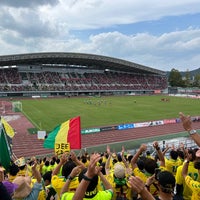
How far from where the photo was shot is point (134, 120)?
113 feet

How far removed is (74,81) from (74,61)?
5997 mm

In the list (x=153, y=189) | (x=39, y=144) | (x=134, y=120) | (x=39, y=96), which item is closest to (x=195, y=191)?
(x=153, y=189)

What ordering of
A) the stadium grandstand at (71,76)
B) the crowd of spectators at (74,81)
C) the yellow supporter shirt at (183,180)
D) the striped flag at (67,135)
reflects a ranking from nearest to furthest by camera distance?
1. the yellow supporter shirt at (183,180)
2. the striped flag at (67,135)
3. the stadium grandstand at (71,76)
4. the crowd of spectators at (74,81)

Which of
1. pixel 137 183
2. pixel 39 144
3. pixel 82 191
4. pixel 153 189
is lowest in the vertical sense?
pixel 39 144

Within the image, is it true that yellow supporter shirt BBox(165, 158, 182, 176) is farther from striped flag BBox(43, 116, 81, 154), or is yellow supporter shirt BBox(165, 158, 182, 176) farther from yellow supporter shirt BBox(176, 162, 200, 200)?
striped flag BBox(43, 116, 81, 154)

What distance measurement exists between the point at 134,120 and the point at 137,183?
105ft

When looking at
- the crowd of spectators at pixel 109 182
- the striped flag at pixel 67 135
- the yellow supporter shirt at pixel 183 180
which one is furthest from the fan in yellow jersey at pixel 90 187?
the striped flag at pixel 67 135

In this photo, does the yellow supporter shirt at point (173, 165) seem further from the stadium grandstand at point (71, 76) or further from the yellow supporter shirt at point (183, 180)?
the stadium grandstand at point (71, 76)

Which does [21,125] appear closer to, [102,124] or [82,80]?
[102,124]

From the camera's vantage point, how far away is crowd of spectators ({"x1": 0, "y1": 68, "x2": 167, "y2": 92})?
6975cm

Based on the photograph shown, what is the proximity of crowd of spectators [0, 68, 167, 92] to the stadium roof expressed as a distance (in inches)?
105

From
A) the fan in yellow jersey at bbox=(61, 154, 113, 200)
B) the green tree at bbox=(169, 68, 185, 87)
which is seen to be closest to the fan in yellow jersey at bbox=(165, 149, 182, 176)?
the fan in yellow jersey at bbox=(61, 154, 113, 200)

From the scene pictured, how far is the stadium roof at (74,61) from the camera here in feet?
212

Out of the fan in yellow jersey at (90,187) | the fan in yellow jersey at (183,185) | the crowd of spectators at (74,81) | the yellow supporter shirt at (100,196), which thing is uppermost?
the crowd of spectators at (74,81)
